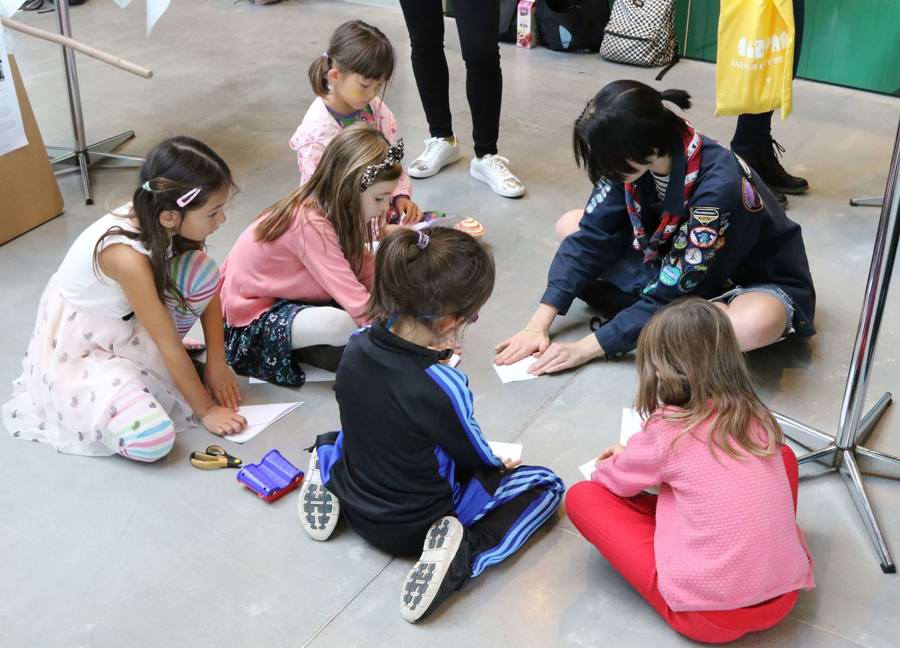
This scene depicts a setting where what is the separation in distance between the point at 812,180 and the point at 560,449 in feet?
5.67

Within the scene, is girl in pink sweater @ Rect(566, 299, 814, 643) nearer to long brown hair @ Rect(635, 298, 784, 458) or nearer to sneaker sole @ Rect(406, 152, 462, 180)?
long brown hair @ Rect(635, 298, 784, 458)

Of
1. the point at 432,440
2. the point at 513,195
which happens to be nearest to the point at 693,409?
the point at 432,440

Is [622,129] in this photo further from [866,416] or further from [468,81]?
[468,81]

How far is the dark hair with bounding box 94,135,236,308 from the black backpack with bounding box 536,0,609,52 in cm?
288

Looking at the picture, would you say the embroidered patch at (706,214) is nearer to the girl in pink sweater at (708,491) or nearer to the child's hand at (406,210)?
the girl in pink sweater at (708,491)

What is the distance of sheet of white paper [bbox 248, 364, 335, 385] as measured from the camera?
248 centimetres

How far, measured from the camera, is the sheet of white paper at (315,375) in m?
2.48

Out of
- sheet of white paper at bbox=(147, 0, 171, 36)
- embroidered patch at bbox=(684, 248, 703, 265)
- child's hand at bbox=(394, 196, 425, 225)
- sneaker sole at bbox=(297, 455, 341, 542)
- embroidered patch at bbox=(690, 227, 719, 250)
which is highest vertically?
sheet of white paper at bbox=(147, 0, 171, 36)

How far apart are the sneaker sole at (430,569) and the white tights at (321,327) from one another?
28.5 inches

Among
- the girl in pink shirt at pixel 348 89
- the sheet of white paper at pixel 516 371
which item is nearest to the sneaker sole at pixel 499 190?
the girl in pink shirt at pixel 348 89

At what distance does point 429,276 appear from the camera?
1768mm

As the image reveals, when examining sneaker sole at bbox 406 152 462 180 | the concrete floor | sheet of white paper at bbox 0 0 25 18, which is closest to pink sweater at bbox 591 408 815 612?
the concrete floor

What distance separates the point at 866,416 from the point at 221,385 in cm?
151

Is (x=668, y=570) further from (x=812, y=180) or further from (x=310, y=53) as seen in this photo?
(x=310, y=53)
